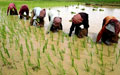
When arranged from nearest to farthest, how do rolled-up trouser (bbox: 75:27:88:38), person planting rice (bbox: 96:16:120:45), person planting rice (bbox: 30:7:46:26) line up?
1. person planting rice (bbox: 96:16:120:45)
2. rolled-up trouser (bbox: 75:27:88:38)
3. person planting rice (bbox: 30:7:46:26)

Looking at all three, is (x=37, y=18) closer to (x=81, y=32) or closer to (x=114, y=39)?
(x=81, y=32)

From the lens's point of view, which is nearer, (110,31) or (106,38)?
(110,31)

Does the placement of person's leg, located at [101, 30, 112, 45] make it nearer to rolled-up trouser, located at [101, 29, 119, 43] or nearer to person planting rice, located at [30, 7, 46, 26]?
rolled-up trouser, located at [101, 29, 119, 43]

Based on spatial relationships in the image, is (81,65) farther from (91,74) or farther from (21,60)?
(21,60)

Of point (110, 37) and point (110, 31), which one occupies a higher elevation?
point (110, 31)

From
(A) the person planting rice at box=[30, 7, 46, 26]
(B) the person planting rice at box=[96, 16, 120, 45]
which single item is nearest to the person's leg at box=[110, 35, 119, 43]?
(B) the person planting rice at box=[96, 16, 120, 45]

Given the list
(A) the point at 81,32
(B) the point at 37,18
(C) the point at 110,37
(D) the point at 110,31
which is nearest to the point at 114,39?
(C) the point at 110,37

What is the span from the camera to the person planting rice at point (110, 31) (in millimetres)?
3576

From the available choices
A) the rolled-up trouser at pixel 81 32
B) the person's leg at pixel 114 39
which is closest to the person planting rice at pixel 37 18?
the rolled-up trouser at pixel 81 32

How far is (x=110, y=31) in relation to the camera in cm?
364

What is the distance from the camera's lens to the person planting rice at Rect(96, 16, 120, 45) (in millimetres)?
3576

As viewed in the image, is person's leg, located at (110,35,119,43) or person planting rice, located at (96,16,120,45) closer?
person planting rice, located at (96,16,120,45)

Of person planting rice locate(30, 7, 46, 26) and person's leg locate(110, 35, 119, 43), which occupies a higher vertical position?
person planting rice locate(30, 7, 46, 26)

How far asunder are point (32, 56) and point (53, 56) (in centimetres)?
46
